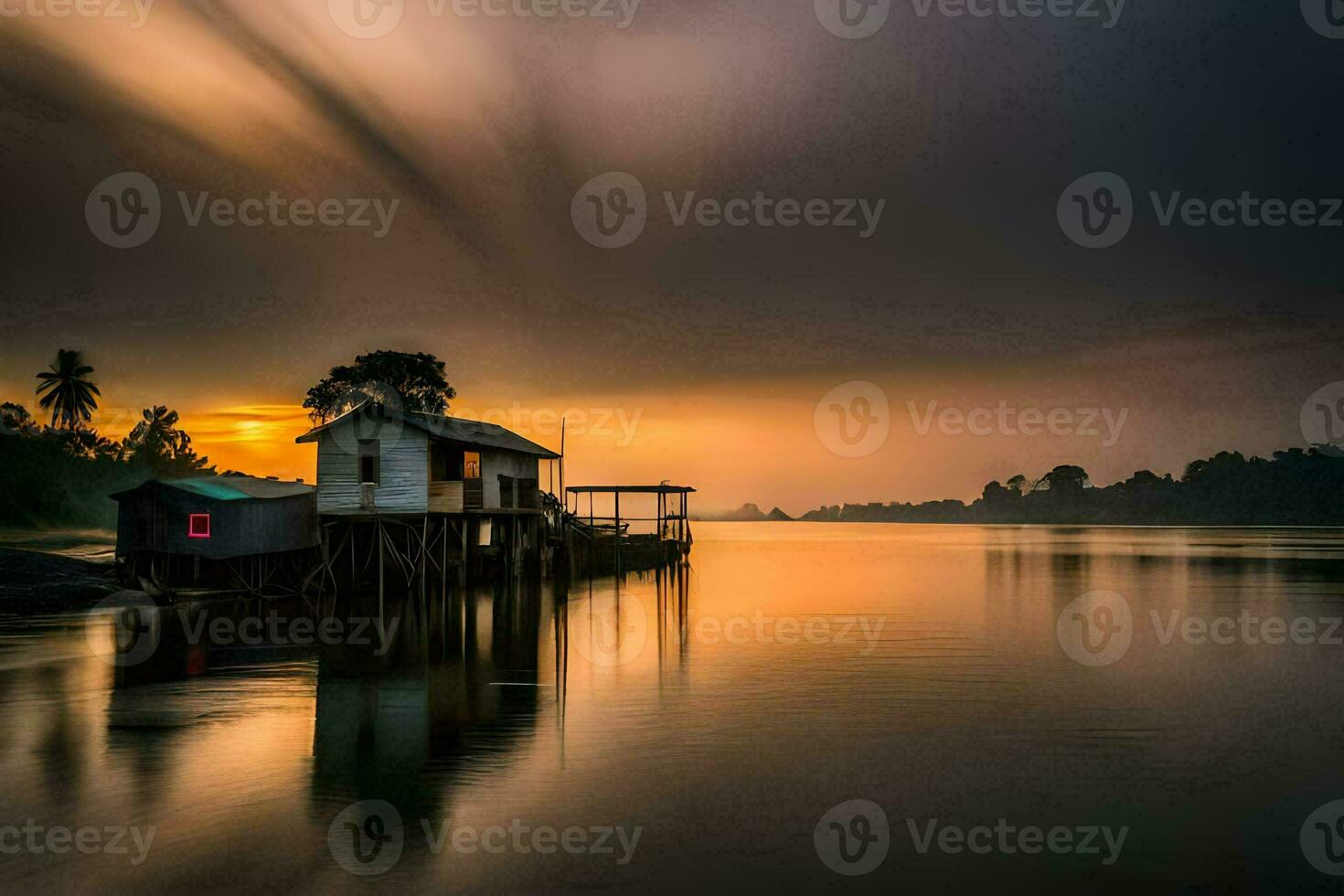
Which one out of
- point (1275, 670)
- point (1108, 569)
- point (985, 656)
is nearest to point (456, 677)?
point (985, 656)

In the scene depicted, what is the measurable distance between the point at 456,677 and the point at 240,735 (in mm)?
6718

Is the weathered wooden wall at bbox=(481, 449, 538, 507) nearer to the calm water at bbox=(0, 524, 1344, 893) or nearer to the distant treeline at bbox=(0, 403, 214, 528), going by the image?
the calm water at bbox=(0, 524, 1344, 893)

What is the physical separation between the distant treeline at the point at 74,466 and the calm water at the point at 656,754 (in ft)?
191

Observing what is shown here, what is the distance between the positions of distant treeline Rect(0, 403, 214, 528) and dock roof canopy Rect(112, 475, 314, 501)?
4097 cm

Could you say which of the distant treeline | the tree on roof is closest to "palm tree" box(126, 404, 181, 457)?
the distant treeline

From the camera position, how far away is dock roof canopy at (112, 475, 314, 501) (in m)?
38.8

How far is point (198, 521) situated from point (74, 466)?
62.1m

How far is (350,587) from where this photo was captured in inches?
1708

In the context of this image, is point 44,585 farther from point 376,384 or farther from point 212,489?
point 376,384

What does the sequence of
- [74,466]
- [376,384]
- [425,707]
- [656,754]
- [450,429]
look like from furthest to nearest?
[74,466], [376,384], [450,429], [425,707], [656,754]

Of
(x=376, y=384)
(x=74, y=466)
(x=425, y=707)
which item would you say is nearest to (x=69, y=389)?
(x=74, y=466)

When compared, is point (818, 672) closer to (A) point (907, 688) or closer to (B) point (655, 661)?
(A) point (907, 688)

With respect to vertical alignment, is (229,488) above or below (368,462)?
below

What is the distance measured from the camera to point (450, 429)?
43.5 meters
